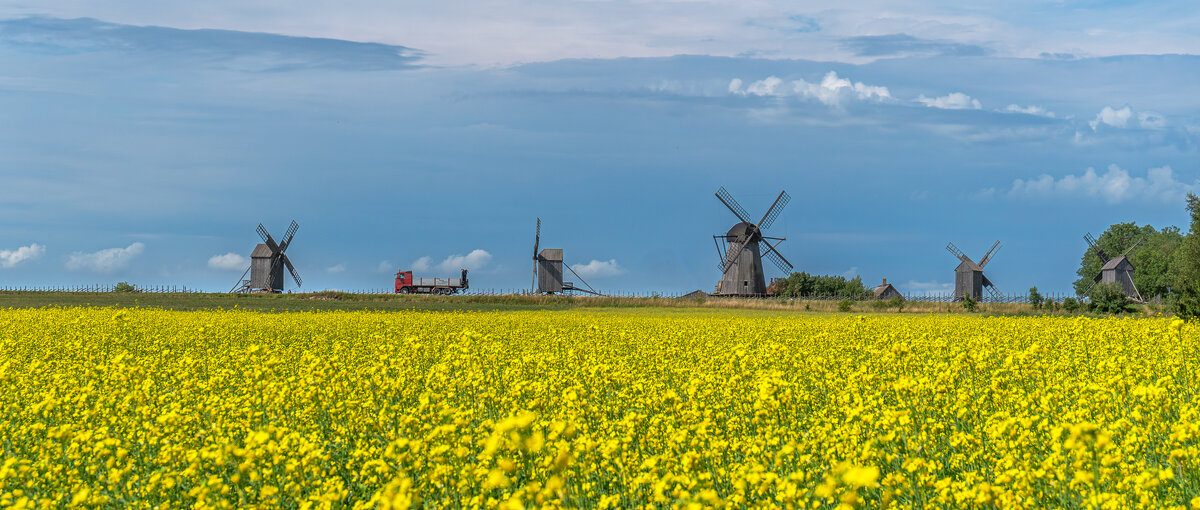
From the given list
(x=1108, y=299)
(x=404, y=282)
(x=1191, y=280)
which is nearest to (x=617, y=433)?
(x=1191, y=280)

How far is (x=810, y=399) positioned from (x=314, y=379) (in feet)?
17.8

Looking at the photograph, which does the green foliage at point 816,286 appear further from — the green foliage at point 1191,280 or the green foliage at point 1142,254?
the green foliage at point 1191,280

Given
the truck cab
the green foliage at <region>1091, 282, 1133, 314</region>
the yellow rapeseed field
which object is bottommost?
the yellow rapeseed field

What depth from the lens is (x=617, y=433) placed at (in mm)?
8438

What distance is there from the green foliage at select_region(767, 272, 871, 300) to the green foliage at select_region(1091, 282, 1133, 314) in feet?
122

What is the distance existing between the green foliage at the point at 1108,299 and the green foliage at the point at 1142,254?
3110 cm

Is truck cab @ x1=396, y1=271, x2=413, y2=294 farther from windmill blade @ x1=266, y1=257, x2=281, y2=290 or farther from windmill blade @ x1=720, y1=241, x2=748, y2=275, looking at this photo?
windmill blade @ x1=720, y1=241, x2=748, y2=275

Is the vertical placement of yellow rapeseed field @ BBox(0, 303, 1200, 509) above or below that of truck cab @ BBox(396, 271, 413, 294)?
below

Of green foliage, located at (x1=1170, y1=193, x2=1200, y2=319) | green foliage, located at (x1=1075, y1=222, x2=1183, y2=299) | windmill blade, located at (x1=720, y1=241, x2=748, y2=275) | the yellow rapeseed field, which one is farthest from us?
green foliage, located at (x1=1075, y1=222, x2=1183, y2=299)

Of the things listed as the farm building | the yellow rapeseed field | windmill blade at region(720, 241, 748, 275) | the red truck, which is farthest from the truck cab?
the yellow rapeseed field

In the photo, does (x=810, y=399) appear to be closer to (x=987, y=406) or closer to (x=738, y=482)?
(x=987, y=406)

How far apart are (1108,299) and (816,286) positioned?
41.3 metres

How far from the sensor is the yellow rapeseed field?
5.64 m

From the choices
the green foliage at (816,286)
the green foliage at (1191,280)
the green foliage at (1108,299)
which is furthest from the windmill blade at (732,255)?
the green foliage at (1191,280)
